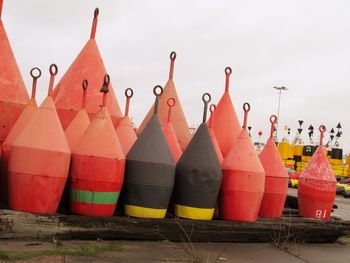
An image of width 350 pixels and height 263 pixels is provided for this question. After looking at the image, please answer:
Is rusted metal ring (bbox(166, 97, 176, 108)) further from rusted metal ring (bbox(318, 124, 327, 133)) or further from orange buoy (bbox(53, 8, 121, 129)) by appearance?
rusted metal ring (bbox(318, 124, 327, 133))

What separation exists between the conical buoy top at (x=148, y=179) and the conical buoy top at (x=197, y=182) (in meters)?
0.19

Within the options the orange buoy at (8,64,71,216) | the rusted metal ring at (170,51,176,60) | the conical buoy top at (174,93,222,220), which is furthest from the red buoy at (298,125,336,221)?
the orange buoy at (8,64,71,216)

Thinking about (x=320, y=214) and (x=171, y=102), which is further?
(x=320, y=214)

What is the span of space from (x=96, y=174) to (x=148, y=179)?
55 centimetres

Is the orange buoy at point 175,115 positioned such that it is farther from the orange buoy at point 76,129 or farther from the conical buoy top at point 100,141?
the conical buoy top at point 100,141

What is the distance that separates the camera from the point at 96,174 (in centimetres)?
452

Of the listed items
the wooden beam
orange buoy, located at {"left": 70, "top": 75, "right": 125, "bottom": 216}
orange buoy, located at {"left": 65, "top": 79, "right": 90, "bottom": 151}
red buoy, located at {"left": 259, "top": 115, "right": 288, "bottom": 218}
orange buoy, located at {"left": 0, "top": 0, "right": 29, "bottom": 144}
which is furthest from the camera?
red buoy, located at {"left": 259, "top": 115, "right": 288, "bottom": 218}

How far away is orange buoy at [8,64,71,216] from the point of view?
433cm

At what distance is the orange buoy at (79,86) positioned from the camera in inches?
229

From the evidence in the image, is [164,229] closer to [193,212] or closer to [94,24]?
[193,212]

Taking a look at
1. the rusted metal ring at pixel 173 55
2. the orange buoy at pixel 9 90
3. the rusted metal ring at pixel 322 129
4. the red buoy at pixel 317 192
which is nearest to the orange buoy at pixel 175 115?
the rusted metal ring at pixel 173 55

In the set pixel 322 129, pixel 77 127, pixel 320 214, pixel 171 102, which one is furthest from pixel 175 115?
pixel 320 214

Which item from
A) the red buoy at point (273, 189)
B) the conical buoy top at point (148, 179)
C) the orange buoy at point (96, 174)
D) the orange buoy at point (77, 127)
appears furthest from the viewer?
the red buoy at point (273, 189)

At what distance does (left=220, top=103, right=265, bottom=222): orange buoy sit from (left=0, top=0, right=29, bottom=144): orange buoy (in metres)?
2.56
